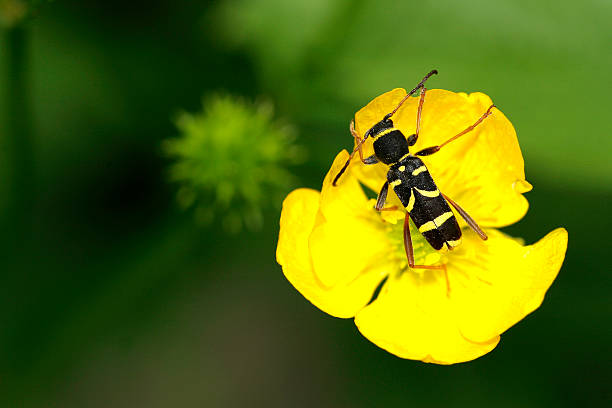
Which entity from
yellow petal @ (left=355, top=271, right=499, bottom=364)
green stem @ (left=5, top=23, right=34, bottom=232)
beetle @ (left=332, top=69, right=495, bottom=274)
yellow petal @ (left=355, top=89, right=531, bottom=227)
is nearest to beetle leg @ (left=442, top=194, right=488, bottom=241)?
beetle @ (left=332, top=69, right=495, bottom=274)

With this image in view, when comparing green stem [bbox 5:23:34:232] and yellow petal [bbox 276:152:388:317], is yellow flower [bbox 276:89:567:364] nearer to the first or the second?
yellow petal [bbox 276:152:388:317]

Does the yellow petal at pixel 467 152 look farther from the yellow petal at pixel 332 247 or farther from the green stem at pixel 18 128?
the green stem at pixel 18 128

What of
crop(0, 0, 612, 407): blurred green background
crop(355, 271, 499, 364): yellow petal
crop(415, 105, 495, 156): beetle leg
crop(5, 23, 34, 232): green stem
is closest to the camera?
crop(355, 271, 499, 364): yellow petal

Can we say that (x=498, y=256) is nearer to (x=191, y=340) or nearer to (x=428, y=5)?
(x=428, y=5)

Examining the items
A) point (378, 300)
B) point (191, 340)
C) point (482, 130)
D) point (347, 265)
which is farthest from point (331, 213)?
point (191, 340)

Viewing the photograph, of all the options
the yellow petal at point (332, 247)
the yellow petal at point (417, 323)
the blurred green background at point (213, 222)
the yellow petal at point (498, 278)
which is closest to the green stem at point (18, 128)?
the blurred green background at point (213, 222)
